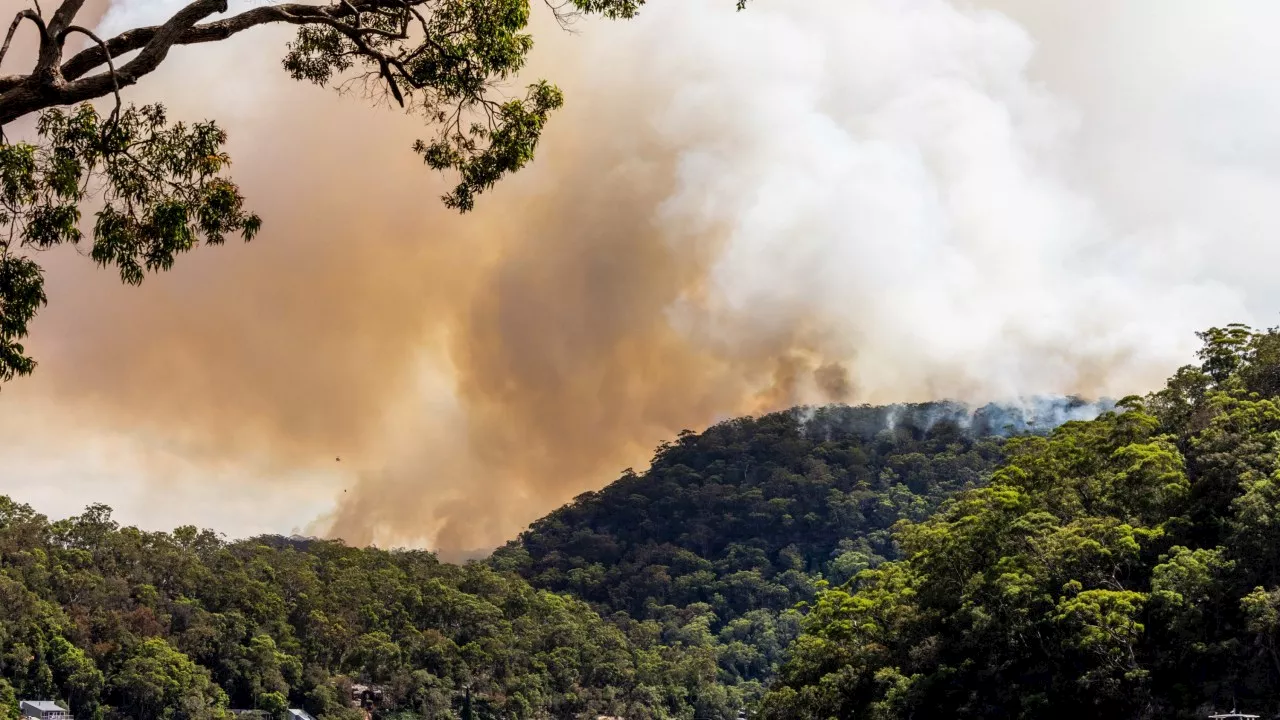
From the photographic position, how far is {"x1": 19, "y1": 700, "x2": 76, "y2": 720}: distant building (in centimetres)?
7162

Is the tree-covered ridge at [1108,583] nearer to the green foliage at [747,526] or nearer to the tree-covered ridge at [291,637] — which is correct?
the tree-covered ridge at [291,637]

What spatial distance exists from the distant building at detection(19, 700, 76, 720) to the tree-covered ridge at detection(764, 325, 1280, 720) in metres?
42.3

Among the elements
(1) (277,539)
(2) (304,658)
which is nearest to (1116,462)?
(2) (304,658)

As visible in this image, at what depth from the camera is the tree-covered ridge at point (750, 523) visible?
15300 cm

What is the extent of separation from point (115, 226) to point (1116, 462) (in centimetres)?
4399

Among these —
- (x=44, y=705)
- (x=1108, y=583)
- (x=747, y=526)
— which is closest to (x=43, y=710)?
(x=44, y=705)

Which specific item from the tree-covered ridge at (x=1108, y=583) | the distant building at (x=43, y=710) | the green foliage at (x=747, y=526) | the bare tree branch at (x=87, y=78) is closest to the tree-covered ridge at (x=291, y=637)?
the distant building at (x=43, y=710)

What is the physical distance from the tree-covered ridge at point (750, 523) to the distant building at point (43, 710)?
73260 mm

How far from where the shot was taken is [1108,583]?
45.2 m

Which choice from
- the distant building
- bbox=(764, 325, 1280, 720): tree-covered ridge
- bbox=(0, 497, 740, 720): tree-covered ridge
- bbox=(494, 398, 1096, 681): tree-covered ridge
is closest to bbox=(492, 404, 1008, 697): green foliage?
bbox=(494, 398, 1096, 681): tree-covered ridge

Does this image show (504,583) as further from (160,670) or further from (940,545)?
(940,545)

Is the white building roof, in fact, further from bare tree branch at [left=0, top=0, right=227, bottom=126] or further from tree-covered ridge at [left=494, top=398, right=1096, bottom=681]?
tree-covered ridge at [left=494, top=398, right=1096, bottom=681]

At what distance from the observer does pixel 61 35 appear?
12.7m

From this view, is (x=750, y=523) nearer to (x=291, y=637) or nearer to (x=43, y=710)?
(x=291, y=637)
